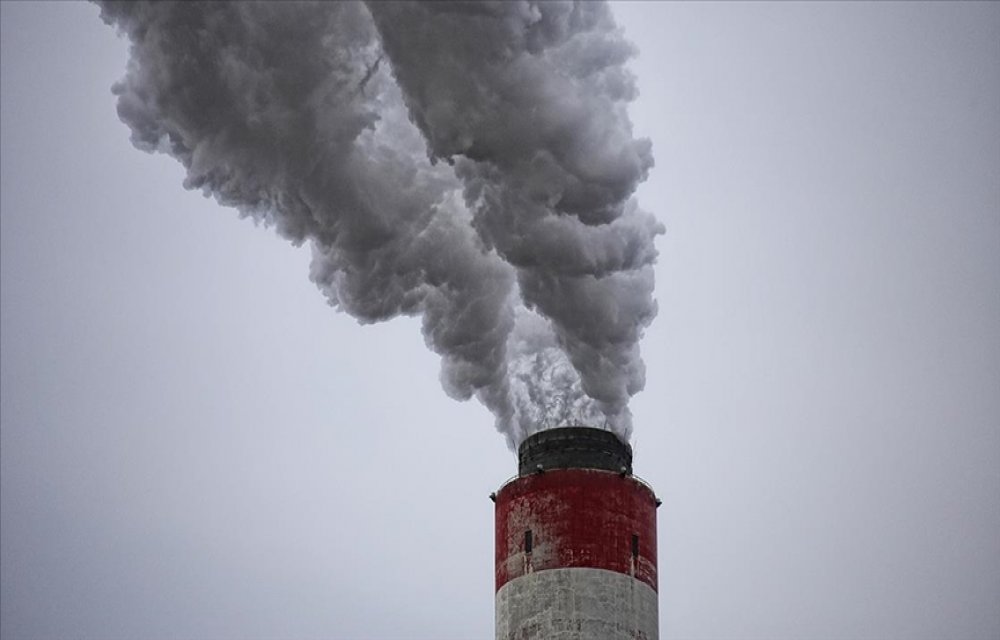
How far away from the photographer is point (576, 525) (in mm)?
48844

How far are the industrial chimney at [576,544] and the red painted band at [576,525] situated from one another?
0.03m

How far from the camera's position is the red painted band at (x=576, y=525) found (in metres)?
48.6

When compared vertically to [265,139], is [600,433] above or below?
below

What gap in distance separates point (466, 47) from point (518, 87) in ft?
6.48

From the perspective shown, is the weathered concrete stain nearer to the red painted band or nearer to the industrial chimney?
the industrial chimney

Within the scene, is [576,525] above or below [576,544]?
above

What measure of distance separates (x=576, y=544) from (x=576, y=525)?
23.6 inches

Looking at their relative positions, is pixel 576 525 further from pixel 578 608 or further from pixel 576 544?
pixel 578 608

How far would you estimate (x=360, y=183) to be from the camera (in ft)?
175

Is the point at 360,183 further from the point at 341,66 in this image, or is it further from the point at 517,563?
the point at 517,563

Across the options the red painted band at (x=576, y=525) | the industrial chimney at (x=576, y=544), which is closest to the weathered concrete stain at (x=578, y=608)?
the industrial chimney at (x=576, y=544)

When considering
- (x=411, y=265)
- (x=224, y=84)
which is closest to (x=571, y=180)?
(x=411, y=265)

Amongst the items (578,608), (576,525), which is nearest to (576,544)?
(576,525)

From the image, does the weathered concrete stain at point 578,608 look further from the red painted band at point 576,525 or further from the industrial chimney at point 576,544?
the red painted band at point 576,525
